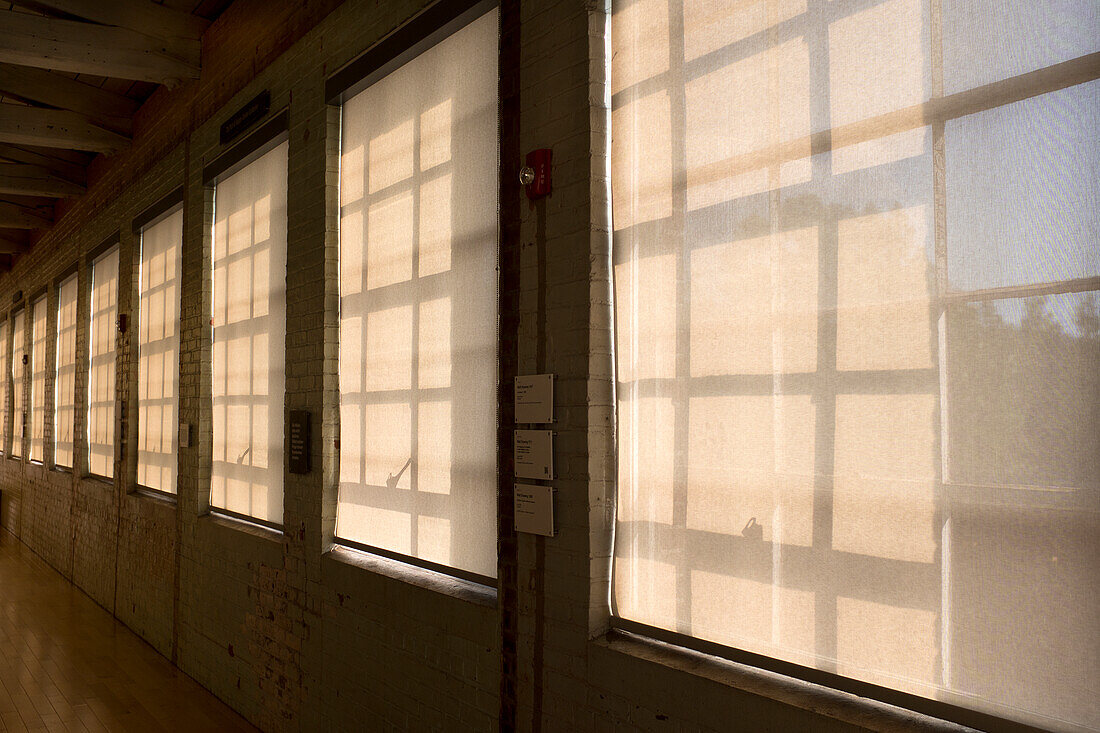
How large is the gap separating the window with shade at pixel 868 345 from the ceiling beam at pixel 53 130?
21.7 feet

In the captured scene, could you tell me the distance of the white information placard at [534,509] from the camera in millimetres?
2832

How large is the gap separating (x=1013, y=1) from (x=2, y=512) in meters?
15.2

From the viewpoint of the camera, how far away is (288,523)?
451 centimetres

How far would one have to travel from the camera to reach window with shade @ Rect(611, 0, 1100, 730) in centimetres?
176

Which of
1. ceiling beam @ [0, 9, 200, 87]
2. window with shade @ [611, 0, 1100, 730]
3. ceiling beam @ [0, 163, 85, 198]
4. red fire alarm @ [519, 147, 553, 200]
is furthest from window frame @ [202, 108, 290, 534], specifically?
ceiling beam @ [0, 163, 85, 198]

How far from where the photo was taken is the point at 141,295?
738cm

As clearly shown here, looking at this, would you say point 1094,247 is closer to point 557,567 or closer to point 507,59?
point 557,567

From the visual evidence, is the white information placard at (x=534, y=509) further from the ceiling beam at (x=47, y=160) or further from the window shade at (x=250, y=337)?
the ceiling beam at (x=47, y=160)

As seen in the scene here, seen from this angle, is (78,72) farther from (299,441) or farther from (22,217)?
(22,217)

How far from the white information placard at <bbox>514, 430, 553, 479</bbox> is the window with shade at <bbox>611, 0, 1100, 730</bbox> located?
29 cm

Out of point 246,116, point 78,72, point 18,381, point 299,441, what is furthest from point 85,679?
point 18,381

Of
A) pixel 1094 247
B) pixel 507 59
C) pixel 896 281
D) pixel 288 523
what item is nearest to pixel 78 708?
pixel 288 523

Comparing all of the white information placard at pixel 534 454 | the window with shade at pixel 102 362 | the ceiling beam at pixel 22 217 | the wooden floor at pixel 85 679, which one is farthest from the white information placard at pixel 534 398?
the ceiling beam at pixel 22 217

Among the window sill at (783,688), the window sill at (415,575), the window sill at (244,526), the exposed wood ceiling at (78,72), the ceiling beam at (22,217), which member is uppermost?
the exposed wood ceiling at (78,72)
